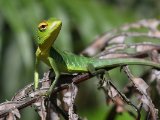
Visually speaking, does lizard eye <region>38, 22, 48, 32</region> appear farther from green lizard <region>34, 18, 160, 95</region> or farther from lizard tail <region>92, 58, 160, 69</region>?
lizard tail <region>92, 58, 160, 69</region>

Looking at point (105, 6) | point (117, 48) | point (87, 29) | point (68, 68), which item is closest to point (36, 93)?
point (68, 68)

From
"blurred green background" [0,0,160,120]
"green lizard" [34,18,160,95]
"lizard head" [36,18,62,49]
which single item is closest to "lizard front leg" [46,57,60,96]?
"green lizard" [34,18,160,95]

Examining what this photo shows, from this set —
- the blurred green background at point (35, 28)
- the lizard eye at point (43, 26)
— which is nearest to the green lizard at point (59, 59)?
the lizard eye at point (43, 26)

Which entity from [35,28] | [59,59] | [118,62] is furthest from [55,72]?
[35,28]

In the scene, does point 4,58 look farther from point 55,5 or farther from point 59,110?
point 59,110

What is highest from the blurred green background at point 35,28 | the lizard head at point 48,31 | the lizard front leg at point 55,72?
the blurred green background at point 35,28

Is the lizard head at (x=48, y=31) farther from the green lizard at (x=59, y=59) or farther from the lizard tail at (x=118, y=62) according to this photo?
the lizard tail at (x=118, y=62)
